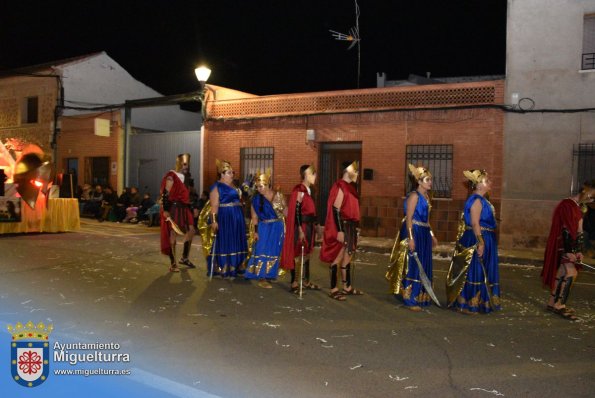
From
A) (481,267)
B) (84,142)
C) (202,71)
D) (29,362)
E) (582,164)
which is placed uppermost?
(202,71)

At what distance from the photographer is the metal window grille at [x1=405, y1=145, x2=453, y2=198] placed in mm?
15086

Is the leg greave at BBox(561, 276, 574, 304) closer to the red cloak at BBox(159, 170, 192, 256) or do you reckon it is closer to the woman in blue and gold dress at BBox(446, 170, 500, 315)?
the woman in blue and gold dress at BBox(446, 170, 500, 315)

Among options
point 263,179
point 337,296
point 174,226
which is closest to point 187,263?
point 174,226

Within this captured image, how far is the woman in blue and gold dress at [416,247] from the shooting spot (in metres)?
6.94

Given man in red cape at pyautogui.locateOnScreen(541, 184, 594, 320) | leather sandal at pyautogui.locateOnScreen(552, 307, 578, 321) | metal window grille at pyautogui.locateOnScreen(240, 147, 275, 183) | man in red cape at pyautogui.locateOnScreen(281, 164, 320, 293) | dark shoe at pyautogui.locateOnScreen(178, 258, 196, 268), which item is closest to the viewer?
man in red cape at pyautogui.locateOnScreen(541, 184, 594, 320)

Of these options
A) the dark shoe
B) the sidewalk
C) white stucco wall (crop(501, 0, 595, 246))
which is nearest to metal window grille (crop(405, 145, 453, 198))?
white stucco wall (crop(501, 0, 595, 246))

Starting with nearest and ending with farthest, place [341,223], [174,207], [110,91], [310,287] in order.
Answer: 1. [341,223]
2. [310,287]
3. [174,207]
4. [110,91]

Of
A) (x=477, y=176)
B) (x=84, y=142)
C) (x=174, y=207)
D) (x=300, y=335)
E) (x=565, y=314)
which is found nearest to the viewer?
(x=300, y=335)

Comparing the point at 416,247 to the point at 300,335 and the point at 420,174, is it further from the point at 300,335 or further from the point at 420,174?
the point at 300,335

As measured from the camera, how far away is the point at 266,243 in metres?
8.33

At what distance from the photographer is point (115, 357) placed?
476 centimetres

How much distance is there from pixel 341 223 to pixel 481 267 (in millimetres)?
1918

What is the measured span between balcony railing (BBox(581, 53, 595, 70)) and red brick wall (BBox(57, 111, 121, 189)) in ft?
58.2

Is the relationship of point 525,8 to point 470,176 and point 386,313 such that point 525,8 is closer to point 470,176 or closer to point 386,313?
point 470,176
